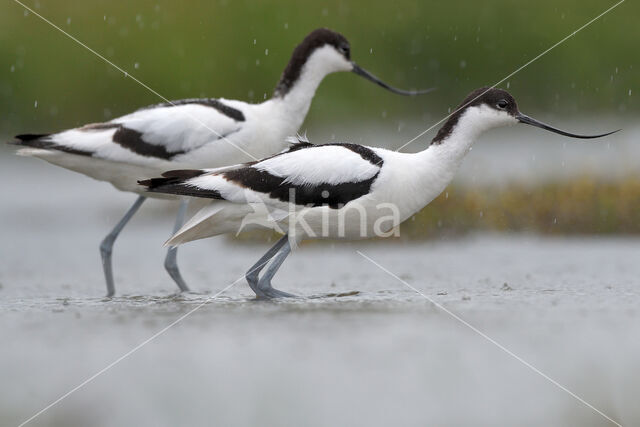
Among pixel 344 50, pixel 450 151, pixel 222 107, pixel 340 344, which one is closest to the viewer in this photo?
pixel 340 344

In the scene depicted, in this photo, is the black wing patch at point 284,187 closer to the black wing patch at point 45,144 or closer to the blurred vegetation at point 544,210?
the black wing patch at point 45,144

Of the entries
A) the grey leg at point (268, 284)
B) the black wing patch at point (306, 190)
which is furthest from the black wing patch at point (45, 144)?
the grey leg at point (268, 284)

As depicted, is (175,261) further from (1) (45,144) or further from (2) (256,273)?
(1) (45,144)

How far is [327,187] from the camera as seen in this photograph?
6.12 meters

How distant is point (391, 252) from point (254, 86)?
530 centimetres

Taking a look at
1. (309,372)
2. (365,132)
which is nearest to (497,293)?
(309,372)

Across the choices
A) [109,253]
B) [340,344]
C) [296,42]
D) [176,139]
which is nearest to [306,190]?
[340,344]

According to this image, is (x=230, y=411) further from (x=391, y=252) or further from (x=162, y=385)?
(x=391, y=252)

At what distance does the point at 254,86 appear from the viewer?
538 inches

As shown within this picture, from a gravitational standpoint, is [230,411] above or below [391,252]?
below

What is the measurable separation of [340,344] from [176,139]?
245 cm

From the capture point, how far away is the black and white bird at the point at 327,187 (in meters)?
6.11

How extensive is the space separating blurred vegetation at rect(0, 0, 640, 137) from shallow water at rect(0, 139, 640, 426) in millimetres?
5559

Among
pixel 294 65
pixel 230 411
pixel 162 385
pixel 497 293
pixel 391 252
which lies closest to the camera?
pixel 230 411
